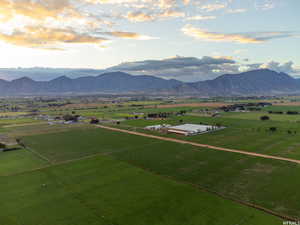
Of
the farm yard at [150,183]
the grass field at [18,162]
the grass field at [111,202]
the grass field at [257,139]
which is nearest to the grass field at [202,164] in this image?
the farm yard at [150,183]

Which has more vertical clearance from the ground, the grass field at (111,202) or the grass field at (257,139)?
the grass field at (257,139)

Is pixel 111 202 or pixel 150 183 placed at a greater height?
pixel 150 183

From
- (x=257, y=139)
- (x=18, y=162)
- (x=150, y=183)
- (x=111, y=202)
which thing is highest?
(x=257, y=139)

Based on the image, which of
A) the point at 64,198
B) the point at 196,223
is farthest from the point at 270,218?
the point at 64,198

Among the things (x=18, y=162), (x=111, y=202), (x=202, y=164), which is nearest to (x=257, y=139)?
(x=202, y=164)

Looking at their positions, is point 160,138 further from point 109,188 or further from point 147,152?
point 109,188

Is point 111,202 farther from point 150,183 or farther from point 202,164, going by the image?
point 202,164

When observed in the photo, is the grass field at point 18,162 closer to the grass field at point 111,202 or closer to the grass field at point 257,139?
the grass field at point 111,202
